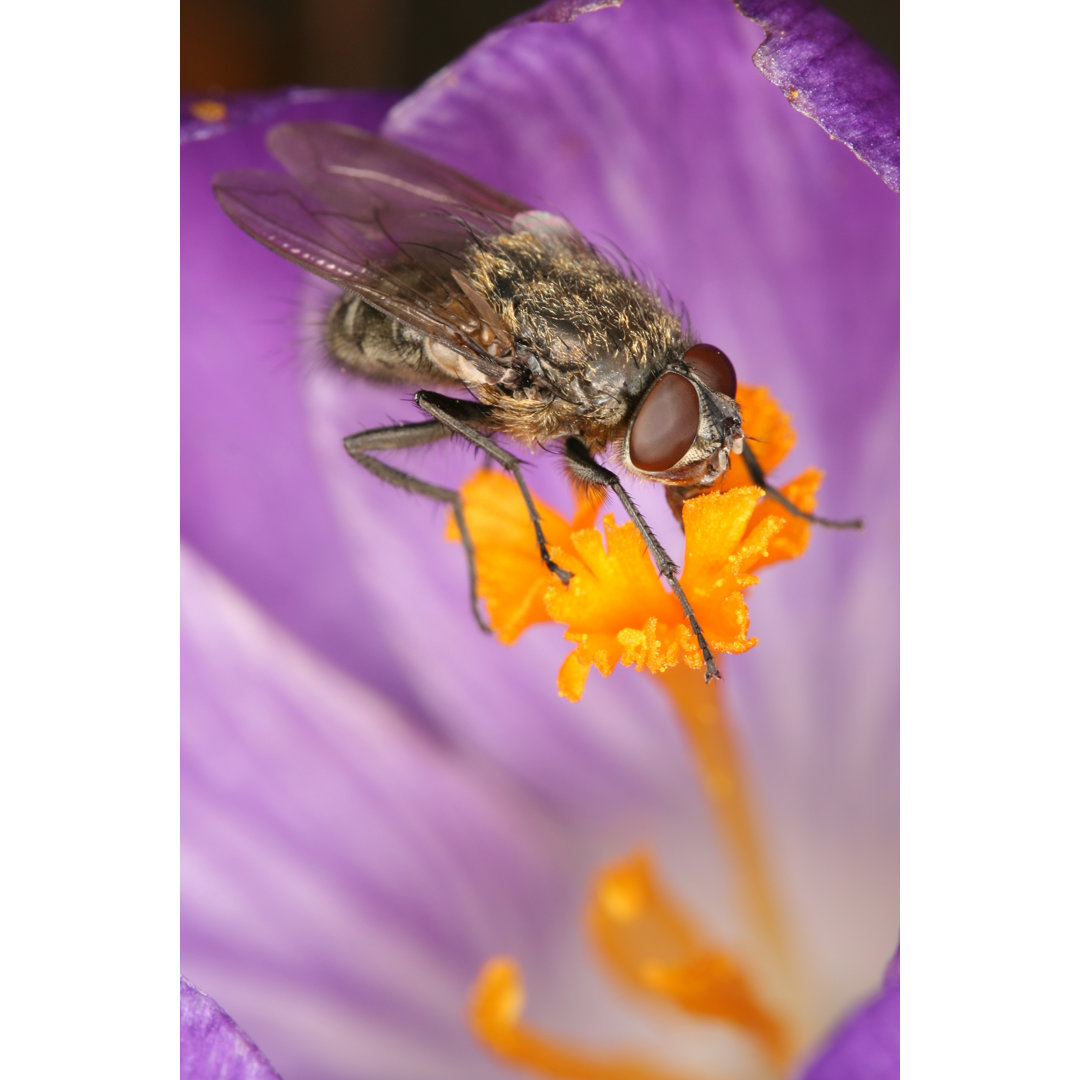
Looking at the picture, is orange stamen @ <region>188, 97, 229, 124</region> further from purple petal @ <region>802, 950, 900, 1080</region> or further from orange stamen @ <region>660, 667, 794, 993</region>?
purple petal @ <region>802, 950, 900, 1080</region>

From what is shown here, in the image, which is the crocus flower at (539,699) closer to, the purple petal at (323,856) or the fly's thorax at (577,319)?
the purple petal at (323,856)

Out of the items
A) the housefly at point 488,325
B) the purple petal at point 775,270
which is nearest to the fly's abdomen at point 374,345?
the housefly at point 488,325

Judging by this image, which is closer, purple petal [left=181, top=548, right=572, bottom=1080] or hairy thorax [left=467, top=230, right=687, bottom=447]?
hairy thorax [left=467, top=230, right=687, bottom=447]

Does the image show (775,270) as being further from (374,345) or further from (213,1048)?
(213,1048)

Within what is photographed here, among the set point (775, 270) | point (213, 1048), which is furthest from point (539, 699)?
point (213, 1048)

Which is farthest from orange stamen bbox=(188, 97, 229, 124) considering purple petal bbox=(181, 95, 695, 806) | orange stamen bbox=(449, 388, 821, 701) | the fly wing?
orange stamen bbox=(449, 388, 821, 701)
